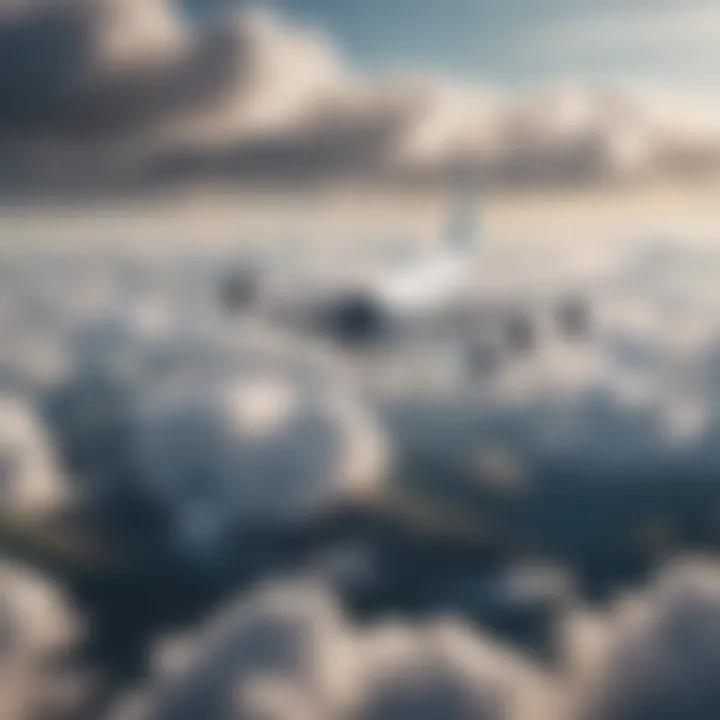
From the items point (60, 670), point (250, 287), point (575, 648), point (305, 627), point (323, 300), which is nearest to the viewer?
point (323, 300)

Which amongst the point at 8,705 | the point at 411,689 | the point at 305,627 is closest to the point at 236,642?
the point at 305,627

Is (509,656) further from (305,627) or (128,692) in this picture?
(128,692)

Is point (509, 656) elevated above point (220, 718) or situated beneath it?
elevated above

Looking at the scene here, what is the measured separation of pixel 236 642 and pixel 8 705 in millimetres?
47390

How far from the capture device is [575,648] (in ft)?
633

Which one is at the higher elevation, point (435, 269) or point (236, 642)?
point (435, 269)

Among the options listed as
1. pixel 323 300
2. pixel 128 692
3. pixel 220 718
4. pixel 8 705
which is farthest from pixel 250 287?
pixel 128 692

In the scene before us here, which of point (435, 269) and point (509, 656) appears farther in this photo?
point (509, 656)

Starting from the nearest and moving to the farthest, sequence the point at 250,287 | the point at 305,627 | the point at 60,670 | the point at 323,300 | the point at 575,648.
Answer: the point at 323,300 → the point at 250,287 → the point at 305,627 → the point at 60,670 → the point at 575,648

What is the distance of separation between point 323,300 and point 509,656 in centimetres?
15475

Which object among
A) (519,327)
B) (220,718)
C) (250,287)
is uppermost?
(250,287)

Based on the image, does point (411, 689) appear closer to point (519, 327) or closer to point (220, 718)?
point (220, 718)

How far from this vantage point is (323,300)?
74.1 meters

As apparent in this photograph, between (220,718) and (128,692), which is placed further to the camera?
(128,692)
